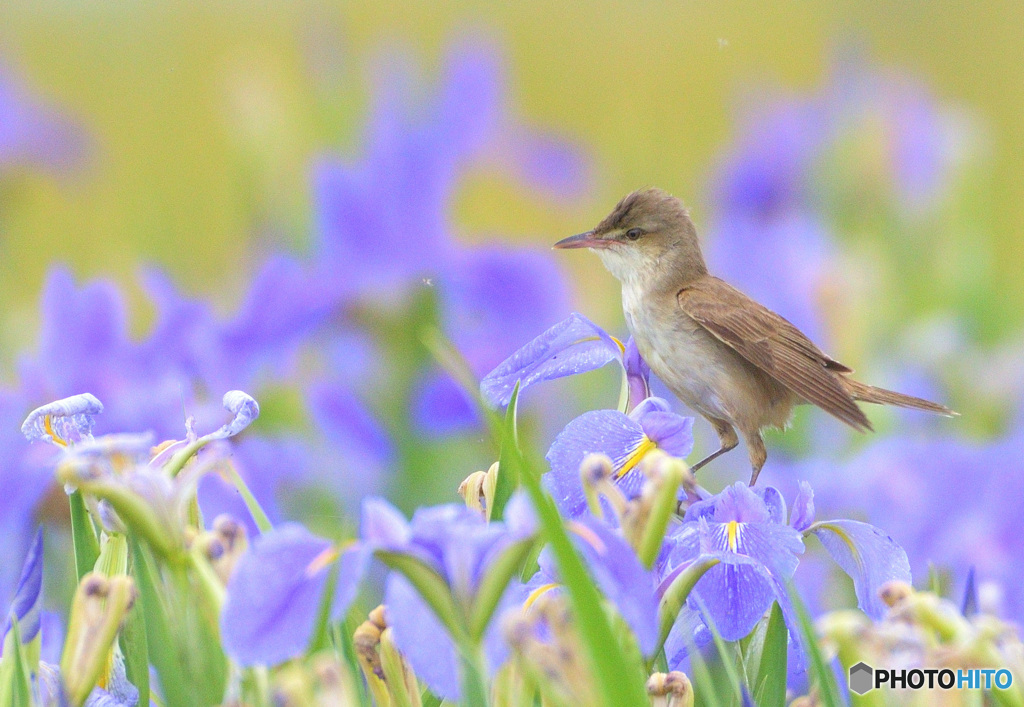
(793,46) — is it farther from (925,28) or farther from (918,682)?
(918,682)

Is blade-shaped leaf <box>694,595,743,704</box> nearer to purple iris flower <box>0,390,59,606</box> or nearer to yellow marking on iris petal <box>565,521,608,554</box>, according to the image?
yellow marking on iris petal <box>565,521,608,554</box>

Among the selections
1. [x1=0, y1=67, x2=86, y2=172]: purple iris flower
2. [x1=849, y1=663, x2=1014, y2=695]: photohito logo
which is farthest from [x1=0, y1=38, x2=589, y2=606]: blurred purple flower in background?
[x1=0, y1=67, x2=86, y2=172]: purple iris flower

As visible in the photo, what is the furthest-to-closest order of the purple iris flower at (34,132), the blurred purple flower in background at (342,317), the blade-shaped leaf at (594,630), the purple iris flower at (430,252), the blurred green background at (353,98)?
1. the purple iris flower at (34,132)
2. the blurred green background at (353,98)
3. the purple iris flower at (430,252)
4. the blurred purple flower in background at (342,317)
5. the blade-shaped leaf at (594,630)

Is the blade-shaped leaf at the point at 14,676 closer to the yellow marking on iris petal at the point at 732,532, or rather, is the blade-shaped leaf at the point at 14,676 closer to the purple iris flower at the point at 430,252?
the yellow marking on iris petal at the point at 732,532

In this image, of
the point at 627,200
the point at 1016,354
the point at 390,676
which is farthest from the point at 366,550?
the point at 1016,354

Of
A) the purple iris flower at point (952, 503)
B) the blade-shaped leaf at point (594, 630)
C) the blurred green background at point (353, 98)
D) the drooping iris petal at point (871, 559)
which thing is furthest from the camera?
the blurred green background at point (353, 98)

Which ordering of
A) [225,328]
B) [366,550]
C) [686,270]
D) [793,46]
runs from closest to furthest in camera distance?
1. [366,550]
2. [225,328]
3. [686,270]
4. [793,46]

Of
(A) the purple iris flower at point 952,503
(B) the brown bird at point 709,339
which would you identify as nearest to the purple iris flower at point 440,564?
(A) the purple iris flower at point 952,503

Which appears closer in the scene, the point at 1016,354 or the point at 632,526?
the point at 632,526
